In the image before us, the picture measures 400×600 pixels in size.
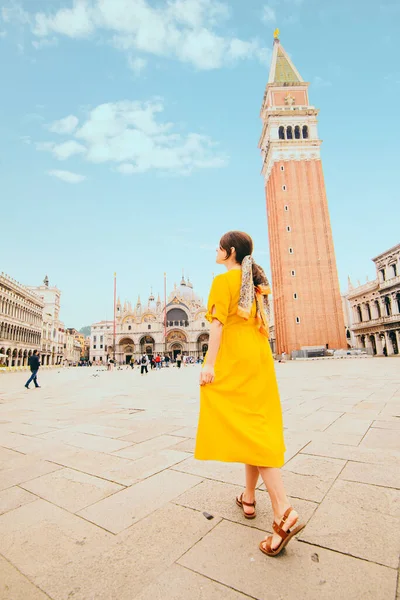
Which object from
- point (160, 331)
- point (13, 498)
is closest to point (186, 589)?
point (13, 498)

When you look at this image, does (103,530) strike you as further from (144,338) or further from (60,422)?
(144,338)

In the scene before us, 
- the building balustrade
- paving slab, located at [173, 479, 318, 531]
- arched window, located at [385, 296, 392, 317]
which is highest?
the building balustrade

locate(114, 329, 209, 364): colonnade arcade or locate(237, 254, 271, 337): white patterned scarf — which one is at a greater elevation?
locate(114, 329, 209, 364): colonnade arcade

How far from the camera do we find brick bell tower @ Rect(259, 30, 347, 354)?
3828cm

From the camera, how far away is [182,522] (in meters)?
1.89

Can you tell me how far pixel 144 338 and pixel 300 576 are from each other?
220 ft

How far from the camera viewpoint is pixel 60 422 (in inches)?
197

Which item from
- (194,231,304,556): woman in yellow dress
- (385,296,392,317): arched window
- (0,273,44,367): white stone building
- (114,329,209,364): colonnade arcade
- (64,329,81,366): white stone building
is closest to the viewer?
(194,231,304,556): woman in yellow dress

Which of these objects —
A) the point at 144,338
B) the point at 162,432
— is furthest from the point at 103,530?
the point at 144,338

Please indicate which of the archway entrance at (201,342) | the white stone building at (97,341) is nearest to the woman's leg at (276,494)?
the archway entrance at (201,342)

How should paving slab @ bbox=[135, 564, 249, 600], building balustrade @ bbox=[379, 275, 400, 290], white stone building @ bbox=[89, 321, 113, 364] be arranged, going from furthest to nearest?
white stone building @ bbox=[89, 321, 113, 364], building balustrade @ bbox=[379, 275, 400, 290], paving slab @ bbox=[135, 564, 249, 600]

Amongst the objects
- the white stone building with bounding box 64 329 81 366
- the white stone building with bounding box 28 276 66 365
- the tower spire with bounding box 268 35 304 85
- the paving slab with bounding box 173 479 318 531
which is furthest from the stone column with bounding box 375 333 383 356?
the white stone building with bounding box 64 329 81 366

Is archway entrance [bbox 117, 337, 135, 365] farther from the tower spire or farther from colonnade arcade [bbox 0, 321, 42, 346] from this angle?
the tower spire

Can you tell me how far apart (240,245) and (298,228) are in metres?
40.8
